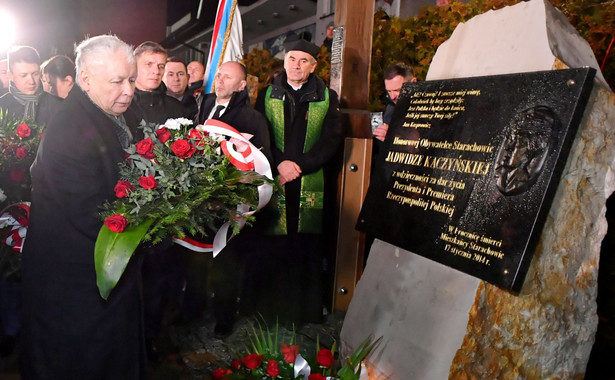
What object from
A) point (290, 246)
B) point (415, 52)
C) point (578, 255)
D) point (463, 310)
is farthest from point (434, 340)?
point (415, 52)

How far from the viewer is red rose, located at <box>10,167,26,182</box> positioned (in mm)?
3283

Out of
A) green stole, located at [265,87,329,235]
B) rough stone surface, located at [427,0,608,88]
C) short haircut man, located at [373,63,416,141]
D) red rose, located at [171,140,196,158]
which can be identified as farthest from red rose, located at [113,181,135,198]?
short haircut man, located at [373,63,416,141]

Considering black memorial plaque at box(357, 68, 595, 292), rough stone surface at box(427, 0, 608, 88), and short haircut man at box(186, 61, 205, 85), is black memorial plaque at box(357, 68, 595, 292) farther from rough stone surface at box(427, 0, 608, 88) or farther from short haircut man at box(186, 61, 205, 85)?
short haircut man at box(186, 61, 205, 85)

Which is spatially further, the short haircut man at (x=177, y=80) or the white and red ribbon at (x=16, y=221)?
the short haircut man at (x=177, y=80)

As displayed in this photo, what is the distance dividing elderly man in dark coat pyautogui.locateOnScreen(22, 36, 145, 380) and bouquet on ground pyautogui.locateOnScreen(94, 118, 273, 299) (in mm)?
106

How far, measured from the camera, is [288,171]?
12.3 feet

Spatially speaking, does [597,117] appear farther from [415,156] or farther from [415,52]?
[415,52]

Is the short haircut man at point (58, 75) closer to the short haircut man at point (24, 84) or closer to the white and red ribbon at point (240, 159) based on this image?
the short haircut man at point (24, 84)

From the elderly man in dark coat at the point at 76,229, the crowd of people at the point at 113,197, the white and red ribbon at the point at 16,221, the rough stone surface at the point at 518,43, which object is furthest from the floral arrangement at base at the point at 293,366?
the white and red ribbon at the point at 16,221

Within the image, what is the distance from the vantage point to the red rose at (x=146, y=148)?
2.27 m

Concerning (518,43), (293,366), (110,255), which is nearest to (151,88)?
(110,255)

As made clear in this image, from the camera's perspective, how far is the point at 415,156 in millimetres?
2508

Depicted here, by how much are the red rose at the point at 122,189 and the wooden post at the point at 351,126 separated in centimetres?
222

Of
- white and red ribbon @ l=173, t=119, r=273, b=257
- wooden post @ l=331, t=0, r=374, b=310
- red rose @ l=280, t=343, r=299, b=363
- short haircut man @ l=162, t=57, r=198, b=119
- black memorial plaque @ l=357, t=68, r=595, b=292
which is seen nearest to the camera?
black memorial plaque @ l=357, t=68, r=595, b=292
